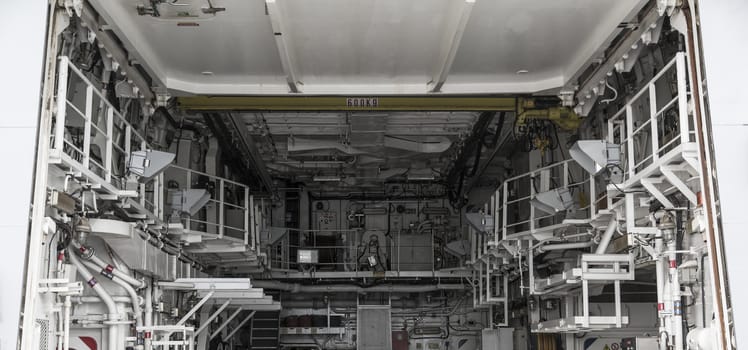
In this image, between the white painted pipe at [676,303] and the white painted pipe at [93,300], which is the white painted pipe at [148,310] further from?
the white painted pipe at [676,303]

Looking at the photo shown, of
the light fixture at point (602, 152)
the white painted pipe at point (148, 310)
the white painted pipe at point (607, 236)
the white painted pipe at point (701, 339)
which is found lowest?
the white painted pipe at point (701, 339)

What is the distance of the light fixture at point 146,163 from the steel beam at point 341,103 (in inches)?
80.5

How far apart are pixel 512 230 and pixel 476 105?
507 cm

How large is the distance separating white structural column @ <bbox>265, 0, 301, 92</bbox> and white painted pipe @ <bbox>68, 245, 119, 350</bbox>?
3308mm

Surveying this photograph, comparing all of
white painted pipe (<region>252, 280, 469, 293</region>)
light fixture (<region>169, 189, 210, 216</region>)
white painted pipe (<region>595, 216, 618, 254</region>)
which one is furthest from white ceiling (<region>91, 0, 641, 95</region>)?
white painted pipe (<region>252, 280, 469, 293</region>)

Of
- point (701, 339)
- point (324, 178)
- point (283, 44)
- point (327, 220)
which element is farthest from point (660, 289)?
point (327, 220)

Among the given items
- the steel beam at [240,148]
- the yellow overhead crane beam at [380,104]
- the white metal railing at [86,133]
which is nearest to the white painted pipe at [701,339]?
the yellow overhead crane beam at [380,104]

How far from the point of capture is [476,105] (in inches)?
471

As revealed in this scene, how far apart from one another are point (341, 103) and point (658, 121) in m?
4.59

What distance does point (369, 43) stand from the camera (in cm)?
1013

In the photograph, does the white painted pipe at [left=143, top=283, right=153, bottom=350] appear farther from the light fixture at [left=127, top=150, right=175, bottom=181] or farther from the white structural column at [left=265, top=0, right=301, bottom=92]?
the white structural column at [left=265, top=0, right=301, bottom=92]

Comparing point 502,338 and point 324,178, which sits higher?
point 324,178

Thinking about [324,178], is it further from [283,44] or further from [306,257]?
[283,44]

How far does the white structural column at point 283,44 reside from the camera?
8.64m
